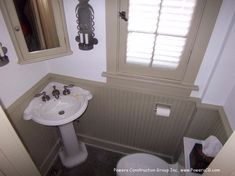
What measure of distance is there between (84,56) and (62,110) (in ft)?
1.84

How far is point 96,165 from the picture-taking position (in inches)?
78.7

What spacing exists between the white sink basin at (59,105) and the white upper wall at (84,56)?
0.55 ft

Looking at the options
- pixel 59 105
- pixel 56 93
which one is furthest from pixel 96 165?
pixel 56 93

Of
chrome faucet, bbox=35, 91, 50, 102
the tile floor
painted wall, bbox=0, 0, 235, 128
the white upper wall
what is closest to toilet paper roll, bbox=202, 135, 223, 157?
painted wall, bbox=0, 0, 235, 128

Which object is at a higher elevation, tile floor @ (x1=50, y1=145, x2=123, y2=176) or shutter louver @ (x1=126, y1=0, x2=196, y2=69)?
shutter louver @ (x1=126, y1=0, x2=196, y2=69)

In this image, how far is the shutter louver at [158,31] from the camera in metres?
1.10

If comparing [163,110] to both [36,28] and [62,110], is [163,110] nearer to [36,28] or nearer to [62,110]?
[62,110]

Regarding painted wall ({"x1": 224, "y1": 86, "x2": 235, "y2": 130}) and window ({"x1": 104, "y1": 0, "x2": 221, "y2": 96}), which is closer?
window ({"x1": 104, "y1": 0, "x2": 221, "y2": 96})

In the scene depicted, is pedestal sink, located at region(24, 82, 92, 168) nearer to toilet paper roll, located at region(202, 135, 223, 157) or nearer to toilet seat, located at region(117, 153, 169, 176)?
toilet seat, located at region(117, 153, 169, 176)

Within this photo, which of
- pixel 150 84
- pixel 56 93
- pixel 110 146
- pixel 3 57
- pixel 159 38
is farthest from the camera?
pixel 110 146

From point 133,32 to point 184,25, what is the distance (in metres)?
0.36

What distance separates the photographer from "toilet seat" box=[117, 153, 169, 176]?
1.45 metres

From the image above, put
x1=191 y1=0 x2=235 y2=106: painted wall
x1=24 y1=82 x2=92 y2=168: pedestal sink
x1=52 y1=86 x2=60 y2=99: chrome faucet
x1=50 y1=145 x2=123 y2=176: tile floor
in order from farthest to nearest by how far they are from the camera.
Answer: x1=50 y1=145 x2=123 y2=176: tile floor < x1=52 y1=86 x2=60 y2=99: chrome faucet < x1=24 y1=82 x2=92 y2=168: pedestal sink < x1=191 y1=0 x2=235 y2=106: painted wall

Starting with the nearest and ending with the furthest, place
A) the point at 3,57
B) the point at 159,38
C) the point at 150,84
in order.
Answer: the point at 3,57, the point at 159,38, the point at 150,84
